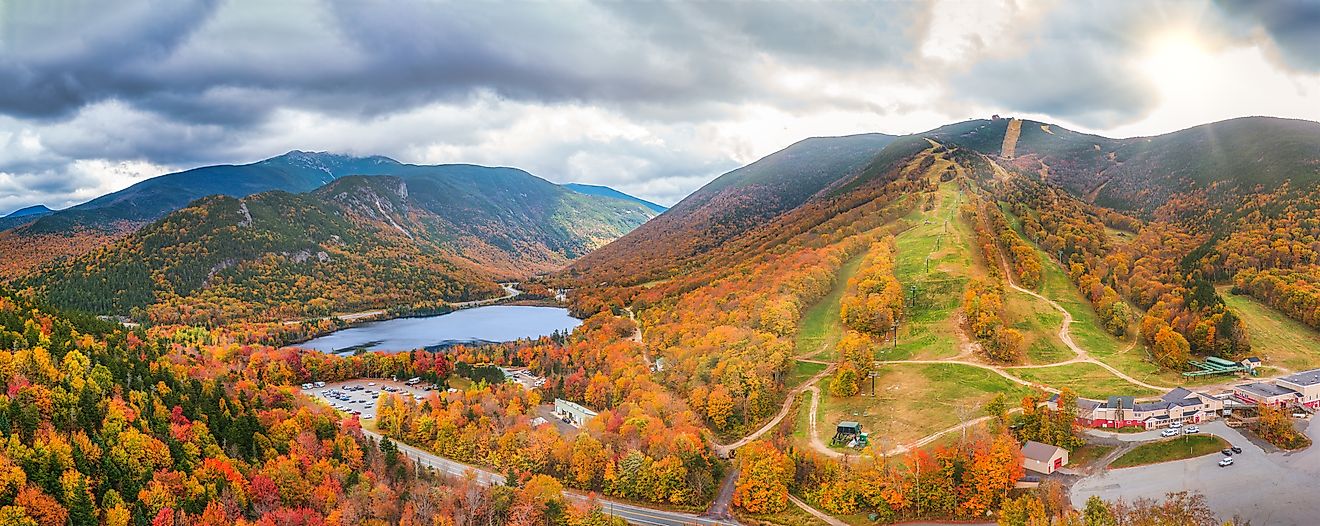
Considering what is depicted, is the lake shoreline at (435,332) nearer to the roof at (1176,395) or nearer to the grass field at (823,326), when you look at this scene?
the grass field at (823,326)

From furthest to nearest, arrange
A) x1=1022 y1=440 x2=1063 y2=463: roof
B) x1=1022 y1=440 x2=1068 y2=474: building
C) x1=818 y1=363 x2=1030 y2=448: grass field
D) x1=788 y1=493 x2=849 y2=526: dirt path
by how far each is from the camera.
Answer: x1=818 y1=363 x2=1030 y2=448: grass field
x1=788 y1=493 x2=849 y2=526: dirt path
x1=1022 y1=440 x2=1063 y2=463: roof
x1=1022 y1=440 x2=1068 y2=474: building

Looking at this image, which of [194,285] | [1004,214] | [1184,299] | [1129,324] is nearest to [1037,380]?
[1129,324]

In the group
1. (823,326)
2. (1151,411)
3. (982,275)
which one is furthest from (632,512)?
(982,275)

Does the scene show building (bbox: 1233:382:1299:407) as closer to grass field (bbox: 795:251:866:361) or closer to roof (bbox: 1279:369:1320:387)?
roof (bbox: 1279:369:1320:387)

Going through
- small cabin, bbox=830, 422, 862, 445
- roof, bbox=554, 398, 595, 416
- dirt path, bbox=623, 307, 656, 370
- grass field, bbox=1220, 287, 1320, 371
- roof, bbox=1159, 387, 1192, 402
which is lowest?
roof, bbox=554, 398, 595, 416

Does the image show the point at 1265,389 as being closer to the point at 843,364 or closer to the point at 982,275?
the point at 982,275

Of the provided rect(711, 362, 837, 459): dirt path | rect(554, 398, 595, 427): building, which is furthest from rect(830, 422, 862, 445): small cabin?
rect(554, 398, 595, 427): building
